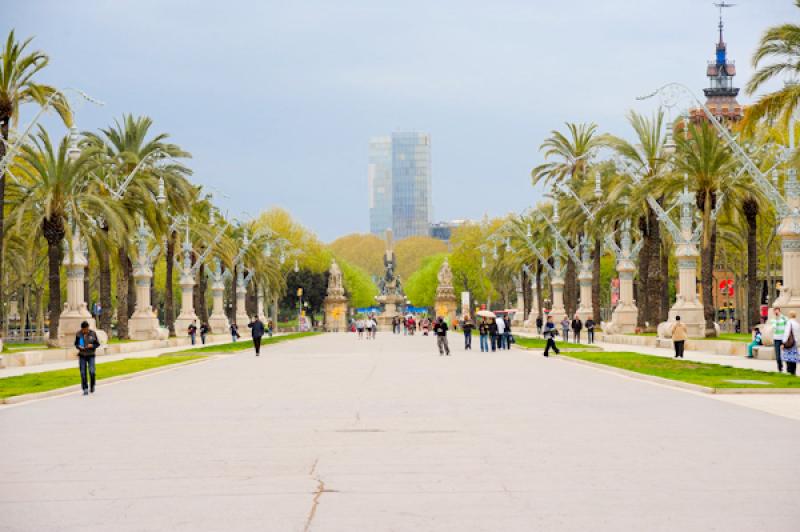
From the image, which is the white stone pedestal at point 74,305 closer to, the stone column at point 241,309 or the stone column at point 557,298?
the stone column at point 557,298

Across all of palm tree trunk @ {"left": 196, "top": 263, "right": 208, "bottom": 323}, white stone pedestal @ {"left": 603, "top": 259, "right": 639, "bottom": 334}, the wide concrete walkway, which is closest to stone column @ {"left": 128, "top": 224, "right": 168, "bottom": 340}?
palm tree trunk @ {"left": 196, "top": 263, "right": 208, "bottom": 323}

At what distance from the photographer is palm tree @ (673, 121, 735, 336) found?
45969 mm

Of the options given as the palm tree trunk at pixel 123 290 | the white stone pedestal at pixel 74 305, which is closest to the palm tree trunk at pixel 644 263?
the palm tree trunk at pixel 123 290

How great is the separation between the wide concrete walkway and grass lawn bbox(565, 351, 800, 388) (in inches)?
86.9

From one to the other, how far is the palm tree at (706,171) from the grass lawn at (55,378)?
74.1 feet

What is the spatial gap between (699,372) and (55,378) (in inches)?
616

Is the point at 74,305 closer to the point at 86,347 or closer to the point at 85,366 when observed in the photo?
the point at 85,366

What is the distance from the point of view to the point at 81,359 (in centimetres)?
2273

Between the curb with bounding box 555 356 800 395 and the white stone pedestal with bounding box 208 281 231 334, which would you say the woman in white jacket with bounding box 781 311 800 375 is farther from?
the white stone pedestal with bounding box 208 281 231 334

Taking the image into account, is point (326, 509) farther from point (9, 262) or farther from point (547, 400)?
point (9, 262)

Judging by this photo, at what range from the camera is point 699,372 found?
27156 mm

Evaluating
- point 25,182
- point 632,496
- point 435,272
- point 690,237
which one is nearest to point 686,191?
point 690,237

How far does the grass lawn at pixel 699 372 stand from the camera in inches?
890

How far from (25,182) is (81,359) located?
38.6 meters
